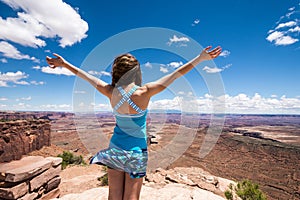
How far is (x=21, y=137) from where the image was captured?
3391 cm

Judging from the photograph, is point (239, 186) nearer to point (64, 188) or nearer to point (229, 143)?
point (64, 188)

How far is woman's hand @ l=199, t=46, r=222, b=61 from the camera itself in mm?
1805

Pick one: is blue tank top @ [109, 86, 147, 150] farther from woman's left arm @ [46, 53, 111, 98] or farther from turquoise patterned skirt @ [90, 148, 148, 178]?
woman's left arm @ [46, 53, 111, 98]

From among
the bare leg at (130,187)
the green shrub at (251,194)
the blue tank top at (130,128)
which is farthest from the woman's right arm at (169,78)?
Result: the green shrub at (251,194)

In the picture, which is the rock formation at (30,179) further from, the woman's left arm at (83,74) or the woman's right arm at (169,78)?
the woman's right arm at (169,78)

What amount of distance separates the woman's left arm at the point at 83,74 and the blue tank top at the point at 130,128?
0.21m

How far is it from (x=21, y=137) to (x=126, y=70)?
131 ft

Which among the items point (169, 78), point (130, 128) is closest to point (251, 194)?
point (130, 128)

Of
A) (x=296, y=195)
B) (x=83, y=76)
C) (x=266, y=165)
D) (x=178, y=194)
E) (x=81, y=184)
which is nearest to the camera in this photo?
(x=83, y=76)

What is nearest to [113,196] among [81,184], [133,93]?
[133,93]

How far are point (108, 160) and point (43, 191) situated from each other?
5.20 m

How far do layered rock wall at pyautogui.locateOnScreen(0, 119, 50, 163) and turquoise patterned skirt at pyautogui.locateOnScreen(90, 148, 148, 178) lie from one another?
36.1 m

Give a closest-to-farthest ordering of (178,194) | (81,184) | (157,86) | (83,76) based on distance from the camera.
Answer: (157,86) → (83,76) → (178,194) → (81,184)

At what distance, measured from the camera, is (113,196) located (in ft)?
6.24
